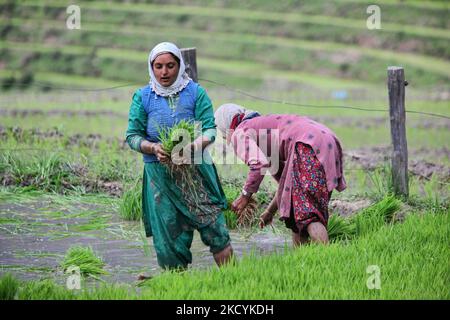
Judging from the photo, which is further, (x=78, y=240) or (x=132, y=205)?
(x=132, y=205)

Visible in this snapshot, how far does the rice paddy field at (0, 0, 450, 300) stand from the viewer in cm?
567

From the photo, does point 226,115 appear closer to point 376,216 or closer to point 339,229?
point 339,229

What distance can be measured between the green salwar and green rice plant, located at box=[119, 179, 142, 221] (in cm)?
179

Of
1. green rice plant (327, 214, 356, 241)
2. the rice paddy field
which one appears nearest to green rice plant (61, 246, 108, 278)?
the rice paddy field

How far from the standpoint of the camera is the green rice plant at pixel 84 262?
6145 mm

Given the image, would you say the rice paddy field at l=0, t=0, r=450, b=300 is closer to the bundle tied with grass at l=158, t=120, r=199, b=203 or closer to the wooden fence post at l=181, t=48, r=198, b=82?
the bundle tied with grass at l=158, t=120, r=199, b=203

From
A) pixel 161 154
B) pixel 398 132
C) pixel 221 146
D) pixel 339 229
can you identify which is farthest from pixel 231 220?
pixel 221 146

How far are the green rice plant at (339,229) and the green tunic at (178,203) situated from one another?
1159 mm

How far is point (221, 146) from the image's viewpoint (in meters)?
11.3

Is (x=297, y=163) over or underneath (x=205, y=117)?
underneath

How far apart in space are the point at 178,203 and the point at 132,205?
196cm

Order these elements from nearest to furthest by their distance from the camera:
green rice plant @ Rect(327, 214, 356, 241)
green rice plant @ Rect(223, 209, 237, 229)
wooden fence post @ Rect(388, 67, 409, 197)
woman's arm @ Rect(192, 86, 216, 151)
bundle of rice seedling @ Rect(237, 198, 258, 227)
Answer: woman's arm @ Rect(192, 86, 216, 151)
green rice plant @ Rect(327, 214, 356, 241)
bundle of rice seedling @ Rect(237, 198, 258, 227)
green rice plant @ Rect(223, 209, 237, 229)
wooden fence post @ Rect(388, 67, 409, 197)
